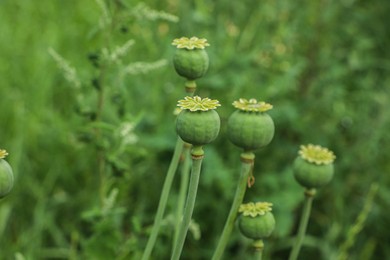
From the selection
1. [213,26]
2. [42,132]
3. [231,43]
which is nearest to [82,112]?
[42,132]

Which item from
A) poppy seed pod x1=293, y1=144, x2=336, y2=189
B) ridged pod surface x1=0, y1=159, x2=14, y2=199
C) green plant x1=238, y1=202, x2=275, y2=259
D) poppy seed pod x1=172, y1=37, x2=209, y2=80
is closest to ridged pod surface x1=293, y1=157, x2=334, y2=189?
poppy seed pod x1=293, y1=144, x2=336, y2=189

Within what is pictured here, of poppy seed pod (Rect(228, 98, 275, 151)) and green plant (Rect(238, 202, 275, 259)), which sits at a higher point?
poppy seed pod (Rect(228, 98, 275, 151))

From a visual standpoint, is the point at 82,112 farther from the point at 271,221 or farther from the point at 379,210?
the point at 379,210

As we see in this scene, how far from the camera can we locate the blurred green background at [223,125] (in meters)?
2.27

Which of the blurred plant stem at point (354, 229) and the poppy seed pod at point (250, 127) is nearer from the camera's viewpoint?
the poppy seed pod at point (250, 127)

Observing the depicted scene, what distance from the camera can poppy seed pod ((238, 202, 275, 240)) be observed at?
1.16 metres

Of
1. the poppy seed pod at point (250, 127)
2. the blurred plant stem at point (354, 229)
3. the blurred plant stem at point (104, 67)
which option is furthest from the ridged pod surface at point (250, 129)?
the blurred plant stem at point (104, 67)

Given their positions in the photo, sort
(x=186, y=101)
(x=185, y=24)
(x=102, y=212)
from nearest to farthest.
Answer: (x=186, y=101)
(x=102, y=212)
(x=185, y=24)

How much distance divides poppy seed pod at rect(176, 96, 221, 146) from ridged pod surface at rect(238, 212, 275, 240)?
21cm

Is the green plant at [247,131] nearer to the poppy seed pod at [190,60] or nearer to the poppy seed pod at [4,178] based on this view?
the poppy seed pod at [190,60]

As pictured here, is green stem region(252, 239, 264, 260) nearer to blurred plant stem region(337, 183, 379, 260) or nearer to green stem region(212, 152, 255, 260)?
green stem region(212, 152, 255, 260)

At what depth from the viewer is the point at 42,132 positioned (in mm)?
2531

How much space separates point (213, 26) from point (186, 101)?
6.01 feet

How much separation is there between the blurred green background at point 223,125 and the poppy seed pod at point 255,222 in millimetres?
746
